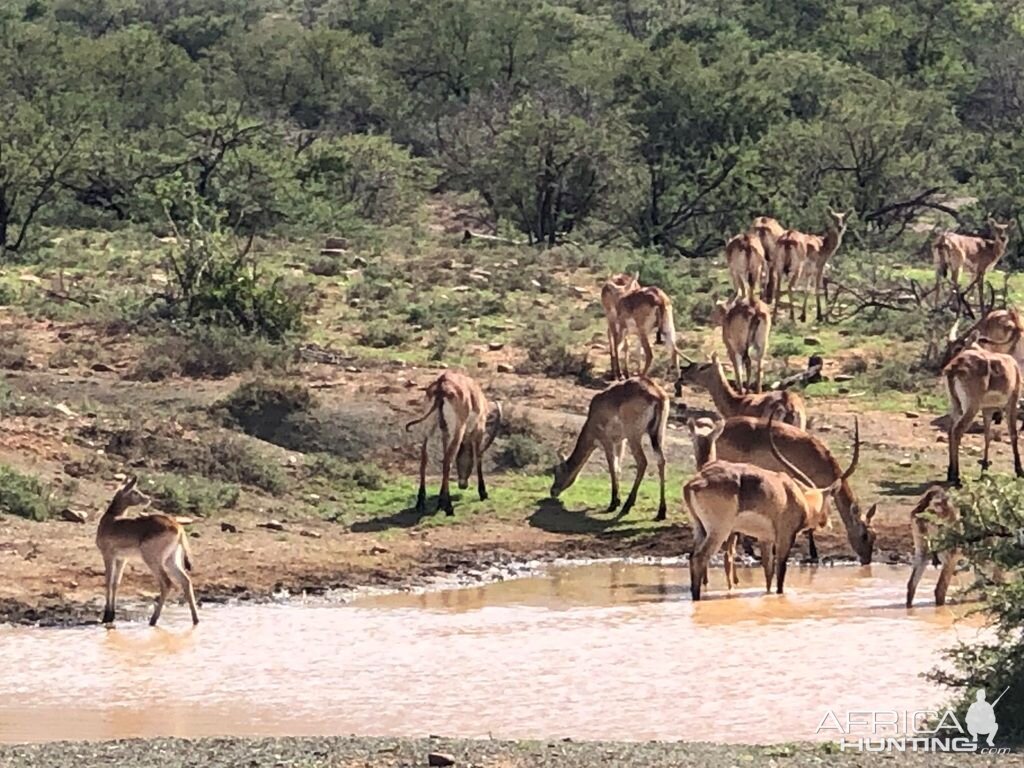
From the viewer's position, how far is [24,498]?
600 inches

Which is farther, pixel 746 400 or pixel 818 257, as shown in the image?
pixel 818 257

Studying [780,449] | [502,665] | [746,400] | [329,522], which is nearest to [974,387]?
[746,400]

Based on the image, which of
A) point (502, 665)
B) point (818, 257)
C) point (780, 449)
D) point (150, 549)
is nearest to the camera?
point (502, 665)

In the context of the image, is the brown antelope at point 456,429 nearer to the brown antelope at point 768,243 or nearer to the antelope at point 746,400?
the antelope at point 746,400

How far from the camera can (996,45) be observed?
5131 centimetres

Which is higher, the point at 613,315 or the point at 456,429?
the point at 613,315

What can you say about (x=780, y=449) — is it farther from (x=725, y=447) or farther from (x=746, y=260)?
(x=746, y=260)

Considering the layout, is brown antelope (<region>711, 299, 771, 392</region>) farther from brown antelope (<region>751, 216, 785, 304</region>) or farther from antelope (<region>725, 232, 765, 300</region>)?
brown antelope (<region>751, 216, 785, 304</region>)

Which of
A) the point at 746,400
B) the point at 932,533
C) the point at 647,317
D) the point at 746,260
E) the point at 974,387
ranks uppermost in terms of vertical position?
the point at 746,260

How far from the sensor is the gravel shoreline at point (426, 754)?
27.1 ft

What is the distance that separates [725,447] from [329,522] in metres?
→ 3.38

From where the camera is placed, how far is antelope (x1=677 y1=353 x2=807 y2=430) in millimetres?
17109

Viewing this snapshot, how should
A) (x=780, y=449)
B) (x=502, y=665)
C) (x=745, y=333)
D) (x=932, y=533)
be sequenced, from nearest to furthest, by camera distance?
(x=502, y=665)
(x=932, y=533)
(x=780, y=449)
(x=745, y=333)

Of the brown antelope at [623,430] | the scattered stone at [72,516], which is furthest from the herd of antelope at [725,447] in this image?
the scattered stone at [72,516]
